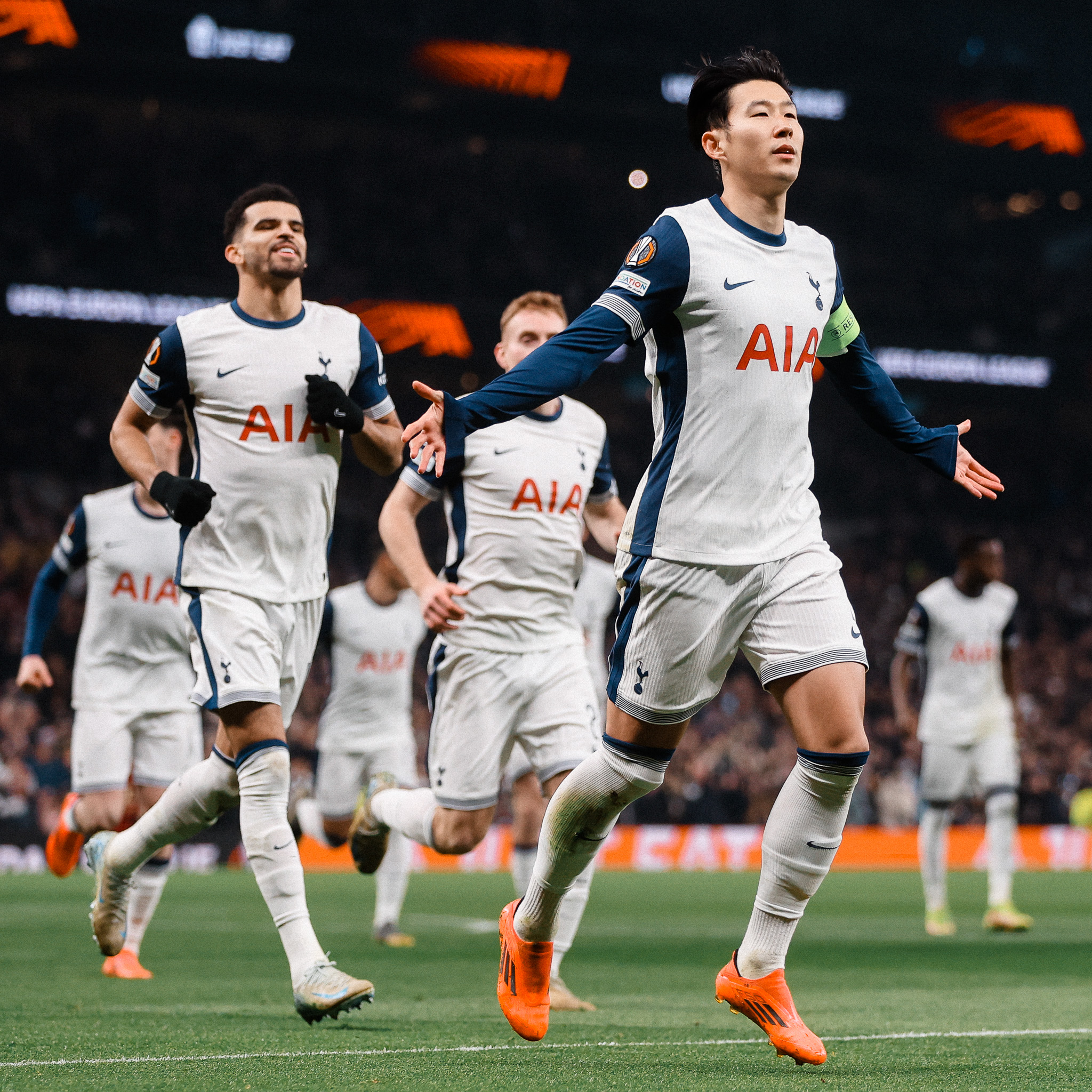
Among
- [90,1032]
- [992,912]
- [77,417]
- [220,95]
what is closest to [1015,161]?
[220,95]

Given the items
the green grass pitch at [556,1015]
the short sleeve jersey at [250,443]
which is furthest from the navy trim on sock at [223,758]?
the green grass pitch at [556,1015]

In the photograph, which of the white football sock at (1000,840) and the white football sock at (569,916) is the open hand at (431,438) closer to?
the white football sock at (569,916)

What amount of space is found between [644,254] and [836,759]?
1.44 m

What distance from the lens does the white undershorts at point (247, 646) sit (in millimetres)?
5496

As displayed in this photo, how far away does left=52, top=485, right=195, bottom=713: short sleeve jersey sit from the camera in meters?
8.07

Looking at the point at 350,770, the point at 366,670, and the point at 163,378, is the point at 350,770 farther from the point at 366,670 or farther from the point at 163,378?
the point at 163,378

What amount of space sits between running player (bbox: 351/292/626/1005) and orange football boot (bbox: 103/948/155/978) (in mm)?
1646

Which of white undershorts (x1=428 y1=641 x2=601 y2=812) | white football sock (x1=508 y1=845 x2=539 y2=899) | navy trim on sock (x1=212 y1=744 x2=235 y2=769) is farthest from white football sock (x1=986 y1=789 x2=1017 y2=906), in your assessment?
navy trim on sock (x1=212 y1=744 x2=235 y2=769)

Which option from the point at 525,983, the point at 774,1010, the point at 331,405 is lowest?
the point at 525,983

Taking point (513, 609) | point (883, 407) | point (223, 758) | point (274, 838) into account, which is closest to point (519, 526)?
point (513, 609)

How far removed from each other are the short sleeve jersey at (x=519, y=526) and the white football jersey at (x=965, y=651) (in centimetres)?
550

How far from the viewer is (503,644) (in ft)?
22.0

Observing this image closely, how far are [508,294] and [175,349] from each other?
825 inches

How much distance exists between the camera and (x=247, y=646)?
557 centimetres
